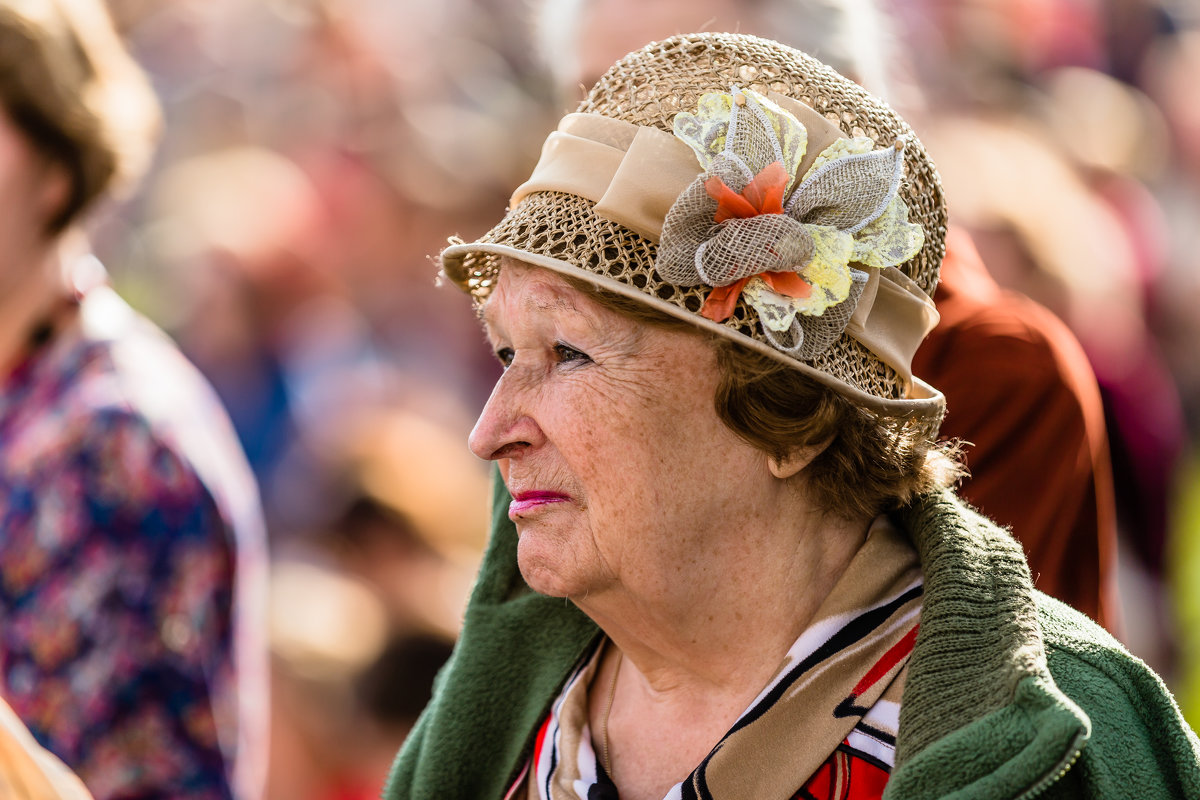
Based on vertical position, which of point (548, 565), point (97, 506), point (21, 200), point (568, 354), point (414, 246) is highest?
point (568, 354)

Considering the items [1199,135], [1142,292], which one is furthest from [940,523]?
[1199,135]

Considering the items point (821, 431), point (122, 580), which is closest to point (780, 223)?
point (821, 431)

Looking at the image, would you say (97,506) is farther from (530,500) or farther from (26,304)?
(530,500)

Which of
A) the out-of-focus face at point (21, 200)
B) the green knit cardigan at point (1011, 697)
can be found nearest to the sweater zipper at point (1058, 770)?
the green knit cardigan at point (1011, 697)

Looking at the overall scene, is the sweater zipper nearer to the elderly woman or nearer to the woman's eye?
the elderly woman

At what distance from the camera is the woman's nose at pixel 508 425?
78.7 inches

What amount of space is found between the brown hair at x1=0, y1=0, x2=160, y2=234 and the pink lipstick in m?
1.90

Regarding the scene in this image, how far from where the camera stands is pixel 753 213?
188cm

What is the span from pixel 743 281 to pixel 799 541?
446 millimetres

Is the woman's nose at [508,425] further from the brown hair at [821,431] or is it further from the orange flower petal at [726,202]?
the orange flower petal at [726,202]

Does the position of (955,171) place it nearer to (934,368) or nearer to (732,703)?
(934,368)

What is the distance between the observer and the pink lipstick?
6.48 ft

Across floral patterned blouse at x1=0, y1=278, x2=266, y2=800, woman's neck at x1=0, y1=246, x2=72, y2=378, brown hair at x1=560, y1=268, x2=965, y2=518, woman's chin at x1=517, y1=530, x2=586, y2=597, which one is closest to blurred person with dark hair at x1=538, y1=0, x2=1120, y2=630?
brown hair at x1=560, y1=268, x2=965, y2=518

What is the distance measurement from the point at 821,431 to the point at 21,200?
7.38 ft
